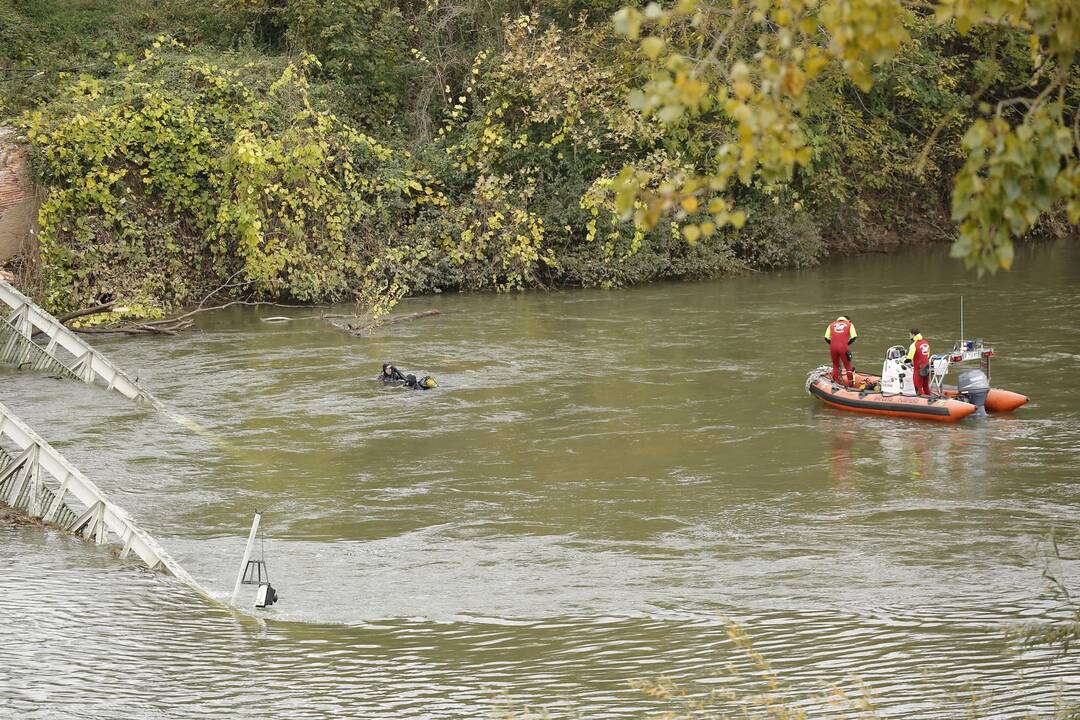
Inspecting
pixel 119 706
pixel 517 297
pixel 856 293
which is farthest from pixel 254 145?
pixel 119 706

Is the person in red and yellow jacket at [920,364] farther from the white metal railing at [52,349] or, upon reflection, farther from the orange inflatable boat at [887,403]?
the white metal railing at [52,349]

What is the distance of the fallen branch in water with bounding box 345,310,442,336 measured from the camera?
1033 inches

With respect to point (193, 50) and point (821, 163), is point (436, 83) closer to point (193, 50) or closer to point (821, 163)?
point (193, 50)

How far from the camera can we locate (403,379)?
21422 mm

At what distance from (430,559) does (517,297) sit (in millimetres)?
17367

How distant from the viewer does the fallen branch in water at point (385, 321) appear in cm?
2625

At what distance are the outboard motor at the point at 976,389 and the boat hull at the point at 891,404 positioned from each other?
154 millimetres

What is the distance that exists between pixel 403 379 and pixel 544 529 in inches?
292

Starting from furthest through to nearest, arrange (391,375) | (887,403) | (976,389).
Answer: (391,375), (887,403), (976,389)

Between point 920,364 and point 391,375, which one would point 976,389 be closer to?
point 920,364

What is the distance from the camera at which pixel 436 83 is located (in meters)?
34.0

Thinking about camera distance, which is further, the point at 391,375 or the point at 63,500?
the point at 391,375

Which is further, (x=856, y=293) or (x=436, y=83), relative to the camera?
(x=436, y=83)

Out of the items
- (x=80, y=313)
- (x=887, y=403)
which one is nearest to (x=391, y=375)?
(x=80, y=313)
